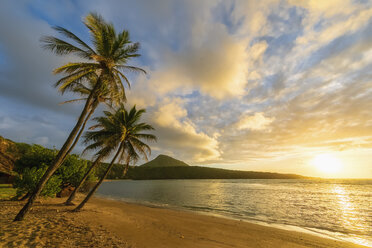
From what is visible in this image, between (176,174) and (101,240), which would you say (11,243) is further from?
(176,174)

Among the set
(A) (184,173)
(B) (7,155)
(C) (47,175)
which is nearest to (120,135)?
(C) (47,175)

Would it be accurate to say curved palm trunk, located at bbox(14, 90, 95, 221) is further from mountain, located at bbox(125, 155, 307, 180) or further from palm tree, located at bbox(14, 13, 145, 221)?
mountain, located at bbox(125, 155, 307, 180)

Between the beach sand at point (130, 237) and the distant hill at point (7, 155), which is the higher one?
the distant hill at point (7, 155)

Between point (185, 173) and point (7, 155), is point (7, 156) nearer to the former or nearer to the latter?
point (7, 155)

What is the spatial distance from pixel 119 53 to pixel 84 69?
2580 mm

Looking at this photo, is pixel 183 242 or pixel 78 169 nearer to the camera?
pixel 183 242

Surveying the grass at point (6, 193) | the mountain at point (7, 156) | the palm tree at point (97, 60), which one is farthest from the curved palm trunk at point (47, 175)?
the mountain at point (7, 156)

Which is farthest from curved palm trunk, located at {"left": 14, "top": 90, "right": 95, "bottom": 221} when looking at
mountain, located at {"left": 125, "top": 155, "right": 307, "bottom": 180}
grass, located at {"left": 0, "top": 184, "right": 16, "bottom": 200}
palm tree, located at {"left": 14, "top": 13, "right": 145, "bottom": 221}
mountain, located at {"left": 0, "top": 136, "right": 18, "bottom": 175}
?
mountain, located at {"left": 125, "top": 155, "right": 307, "bottom": 180}

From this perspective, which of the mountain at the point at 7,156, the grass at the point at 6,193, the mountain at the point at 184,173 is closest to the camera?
the grass at the point at 6,193

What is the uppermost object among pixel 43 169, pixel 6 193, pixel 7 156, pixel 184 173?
pixel 184 173

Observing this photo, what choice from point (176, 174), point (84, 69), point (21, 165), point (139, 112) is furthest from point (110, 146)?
point (176, 174)

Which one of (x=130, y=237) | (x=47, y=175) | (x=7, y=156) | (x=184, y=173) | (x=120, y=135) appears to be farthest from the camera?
(x=184, y=173)

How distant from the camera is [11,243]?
543cm

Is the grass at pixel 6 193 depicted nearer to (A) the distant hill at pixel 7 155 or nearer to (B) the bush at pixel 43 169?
(B) the bush at pixel 43 169
